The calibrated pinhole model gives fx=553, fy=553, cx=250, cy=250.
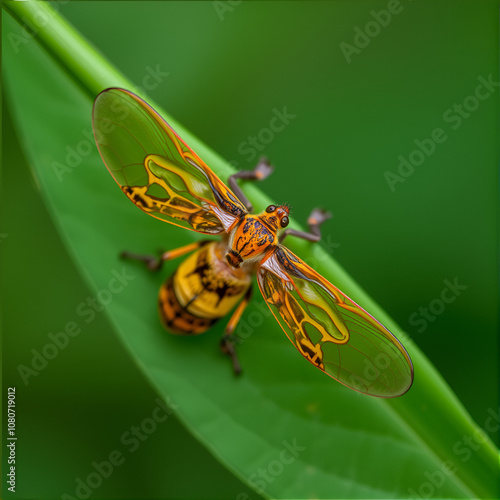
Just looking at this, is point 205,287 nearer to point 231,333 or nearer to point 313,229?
point 231,333

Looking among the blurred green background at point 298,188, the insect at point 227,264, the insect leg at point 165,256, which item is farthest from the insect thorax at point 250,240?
the blurred green background at point 298,188

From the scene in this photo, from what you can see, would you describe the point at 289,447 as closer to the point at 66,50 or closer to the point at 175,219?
the point at 175,219

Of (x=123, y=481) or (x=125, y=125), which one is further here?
(x=123, y=481)

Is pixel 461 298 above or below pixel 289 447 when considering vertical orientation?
above

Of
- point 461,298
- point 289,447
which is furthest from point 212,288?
point 461,298

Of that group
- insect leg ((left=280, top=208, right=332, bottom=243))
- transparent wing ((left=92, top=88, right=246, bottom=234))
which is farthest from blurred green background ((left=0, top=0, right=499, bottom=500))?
transparent wing ((left=92, top=88, right=246, bottom=234))

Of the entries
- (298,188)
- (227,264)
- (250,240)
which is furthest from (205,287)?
(298,188)

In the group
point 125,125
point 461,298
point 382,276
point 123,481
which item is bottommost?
point 123,481

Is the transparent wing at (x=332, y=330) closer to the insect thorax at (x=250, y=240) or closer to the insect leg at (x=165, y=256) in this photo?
the insect thorax at (x=250, y=240)
